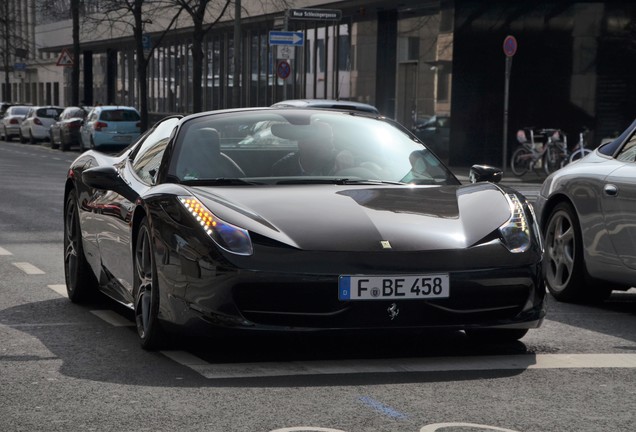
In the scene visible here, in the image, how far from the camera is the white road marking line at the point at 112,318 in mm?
7922

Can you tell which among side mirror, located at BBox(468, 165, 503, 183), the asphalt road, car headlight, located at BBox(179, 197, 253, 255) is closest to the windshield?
side mirror, located at BBox(468, 165, 503, 183)

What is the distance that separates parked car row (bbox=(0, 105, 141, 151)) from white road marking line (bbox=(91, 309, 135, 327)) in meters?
23.7

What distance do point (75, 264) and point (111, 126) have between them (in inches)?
Result: 1267

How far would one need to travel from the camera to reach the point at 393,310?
6363 mm

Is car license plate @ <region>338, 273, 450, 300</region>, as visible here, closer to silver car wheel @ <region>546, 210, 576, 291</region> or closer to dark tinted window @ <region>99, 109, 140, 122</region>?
silver car wheel @ <region>546, 210, 576, 291</region>

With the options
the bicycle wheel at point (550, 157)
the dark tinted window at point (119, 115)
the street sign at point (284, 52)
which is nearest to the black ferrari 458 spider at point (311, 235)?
the bicycle wheel at point (550, 157)

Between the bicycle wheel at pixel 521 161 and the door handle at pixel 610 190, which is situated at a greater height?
the door handle at pixel 610 190

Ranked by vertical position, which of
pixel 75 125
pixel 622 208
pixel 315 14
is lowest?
pixel 75 125

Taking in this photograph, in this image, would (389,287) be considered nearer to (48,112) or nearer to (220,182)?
(220,182)

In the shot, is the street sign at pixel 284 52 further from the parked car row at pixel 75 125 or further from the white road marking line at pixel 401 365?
the white road marking line at pixel 401 365

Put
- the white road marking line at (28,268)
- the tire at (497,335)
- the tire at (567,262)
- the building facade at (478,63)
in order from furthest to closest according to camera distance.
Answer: the building facade at (478,63), the white road marking line at (28,268), the tire at (567,262), the tire at (497,335)

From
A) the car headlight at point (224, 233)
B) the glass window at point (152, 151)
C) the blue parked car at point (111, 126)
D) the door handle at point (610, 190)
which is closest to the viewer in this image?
the car headlight at point (224, 233)

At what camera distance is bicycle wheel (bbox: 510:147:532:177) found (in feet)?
97.9

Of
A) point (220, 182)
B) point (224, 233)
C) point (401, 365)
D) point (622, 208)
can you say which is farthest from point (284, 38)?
point (401, 365)
